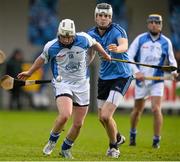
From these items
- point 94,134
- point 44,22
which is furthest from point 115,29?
point 44,22

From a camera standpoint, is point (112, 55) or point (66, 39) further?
point (112, 55)

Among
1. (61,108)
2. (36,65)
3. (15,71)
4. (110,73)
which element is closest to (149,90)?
(110,73)

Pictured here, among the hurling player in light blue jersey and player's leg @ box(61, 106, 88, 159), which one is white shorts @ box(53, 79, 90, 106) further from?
the hurling player in light blue jersey

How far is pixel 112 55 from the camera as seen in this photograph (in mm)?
14820

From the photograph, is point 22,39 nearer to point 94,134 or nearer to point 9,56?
point 9,56

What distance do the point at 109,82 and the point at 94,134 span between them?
17.5 feet

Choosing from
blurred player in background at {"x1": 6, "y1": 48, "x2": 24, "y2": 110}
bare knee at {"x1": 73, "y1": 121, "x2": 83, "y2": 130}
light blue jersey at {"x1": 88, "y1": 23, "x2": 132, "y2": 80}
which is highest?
light blue jersey at {"x1": 88, "y1": 23, "x2": 132, "y2": 80}

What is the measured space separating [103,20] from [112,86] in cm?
113

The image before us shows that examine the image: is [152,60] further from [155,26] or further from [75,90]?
[75,90]

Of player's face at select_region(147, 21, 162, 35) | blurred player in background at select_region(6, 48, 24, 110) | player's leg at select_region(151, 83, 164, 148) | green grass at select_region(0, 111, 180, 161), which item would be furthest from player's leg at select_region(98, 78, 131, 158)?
blurred player in background at select_region(6, 48, 24, 110)

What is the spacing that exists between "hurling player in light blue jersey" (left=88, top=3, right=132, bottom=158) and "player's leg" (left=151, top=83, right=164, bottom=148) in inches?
87.3

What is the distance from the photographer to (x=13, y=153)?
1427cm

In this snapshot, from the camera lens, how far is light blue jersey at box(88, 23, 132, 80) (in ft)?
48.0

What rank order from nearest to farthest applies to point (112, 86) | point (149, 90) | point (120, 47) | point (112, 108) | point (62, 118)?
point (62, 118)
point (120, 47)
point (112, 108)
point (112, 86)
point (149, 90)
